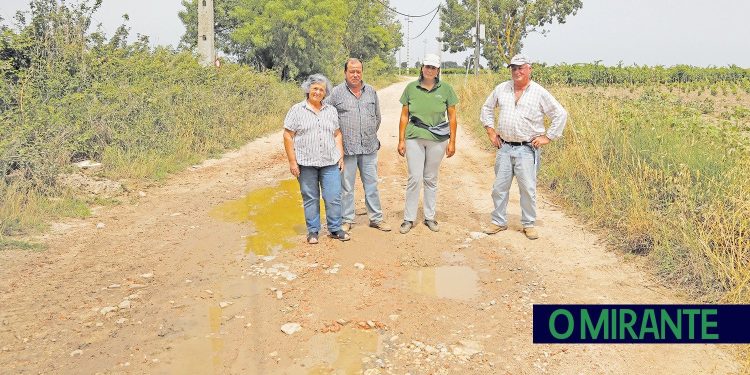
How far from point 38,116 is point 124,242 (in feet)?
10.4

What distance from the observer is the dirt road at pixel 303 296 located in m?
3.40

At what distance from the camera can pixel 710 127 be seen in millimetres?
6238

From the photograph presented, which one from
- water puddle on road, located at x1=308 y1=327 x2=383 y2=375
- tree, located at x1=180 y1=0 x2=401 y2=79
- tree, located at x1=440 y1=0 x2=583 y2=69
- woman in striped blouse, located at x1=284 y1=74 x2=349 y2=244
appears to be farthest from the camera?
tree, located at x1=440 y1=0 x2=583 y2=69

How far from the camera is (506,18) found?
4412 cm

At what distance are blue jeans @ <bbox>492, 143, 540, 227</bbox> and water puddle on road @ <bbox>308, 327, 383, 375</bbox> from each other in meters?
2.57

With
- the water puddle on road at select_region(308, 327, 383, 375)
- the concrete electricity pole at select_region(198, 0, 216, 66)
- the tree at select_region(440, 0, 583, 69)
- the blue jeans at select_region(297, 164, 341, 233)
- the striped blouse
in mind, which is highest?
the tree at select_region(440, 0, 583, 69)

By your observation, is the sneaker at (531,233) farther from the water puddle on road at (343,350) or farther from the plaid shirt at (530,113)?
the water puddle on road at (343,350)

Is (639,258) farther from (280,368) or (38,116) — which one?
(38,116)

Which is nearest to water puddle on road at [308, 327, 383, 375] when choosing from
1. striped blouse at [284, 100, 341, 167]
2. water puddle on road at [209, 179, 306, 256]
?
water puddle on road at [209, 179, 306, 256]

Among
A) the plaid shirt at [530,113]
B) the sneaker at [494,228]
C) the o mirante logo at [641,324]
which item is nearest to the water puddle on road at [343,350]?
the o mirante logo at [641,324]

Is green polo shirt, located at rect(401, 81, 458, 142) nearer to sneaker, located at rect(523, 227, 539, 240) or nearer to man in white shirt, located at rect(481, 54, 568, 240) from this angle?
man in white shirt, located at rect(481, 54, 568, 240)

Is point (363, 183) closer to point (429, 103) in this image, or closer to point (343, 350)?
point (429, 103)

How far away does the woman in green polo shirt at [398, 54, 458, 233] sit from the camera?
18.2ft

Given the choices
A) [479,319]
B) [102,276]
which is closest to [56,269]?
[102,276]
